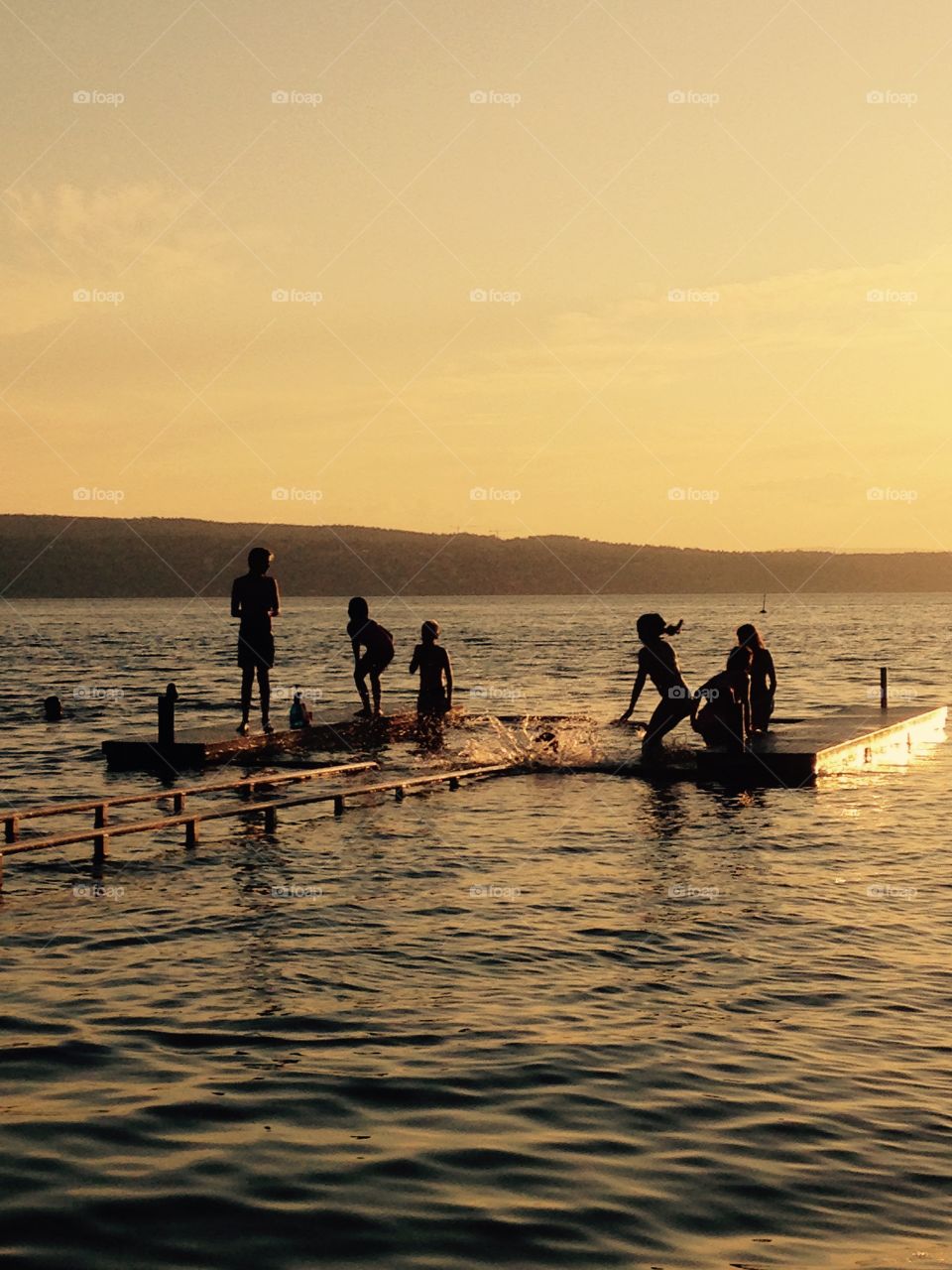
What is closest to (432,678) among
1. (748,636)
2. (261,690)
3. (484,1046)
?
(261,690)

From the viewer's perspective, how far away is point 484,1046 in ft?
29.2

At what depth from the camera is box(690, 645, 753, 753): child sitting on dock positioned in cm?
2186

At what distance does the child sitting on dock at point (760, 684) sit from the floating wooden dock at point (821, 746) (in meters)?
0.38

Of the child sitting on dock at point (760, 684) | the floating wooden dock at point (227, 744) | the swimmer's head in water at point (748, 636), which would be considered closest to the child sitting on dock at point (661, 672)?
the swimmer's head in water at point (748, 636)

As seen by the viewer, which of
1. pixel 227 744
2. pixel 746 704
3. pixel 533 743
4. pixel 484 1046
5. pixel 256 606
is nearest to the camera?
pixel 484 1046

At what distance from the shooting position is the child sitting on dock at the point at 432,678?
26.6 meters

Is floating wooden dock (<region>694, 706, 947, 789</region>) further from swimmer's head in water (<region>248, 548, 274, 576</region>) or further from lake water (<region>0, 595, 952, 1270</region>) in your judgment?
swimmer's head in water (<region>248, 548, 274, 576</region>)

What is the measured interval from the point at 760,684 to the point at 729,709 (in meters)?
1.81

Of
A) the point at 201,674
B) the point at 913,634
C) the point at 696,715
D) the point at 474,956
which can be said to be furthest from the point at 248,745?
the point at 913,634

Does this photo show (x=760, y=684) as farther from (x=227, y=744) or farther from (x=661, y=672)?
(x=227, y=744)

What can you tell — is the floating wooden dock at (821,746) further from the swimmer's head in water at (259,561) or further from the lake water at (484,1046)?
the swimmer's head in water at (259,561)

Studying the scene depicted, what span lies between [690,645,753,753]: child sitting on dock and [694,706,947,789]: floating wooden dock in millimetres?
324

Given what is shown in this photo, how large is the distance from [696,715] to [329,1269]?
706 inches

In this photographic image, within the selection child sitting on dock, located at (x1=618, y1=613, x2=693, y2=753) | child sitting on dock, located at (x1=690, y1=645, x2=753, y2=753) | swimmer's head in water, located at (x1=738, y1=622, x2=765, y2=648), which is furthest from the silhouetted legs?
swimmer's head in water, located at (x1=738, y1=622, x2=765, y2=648)
